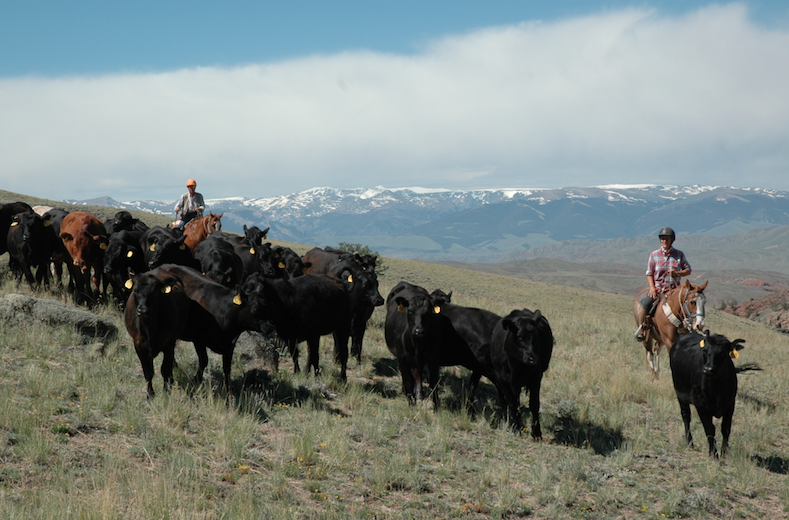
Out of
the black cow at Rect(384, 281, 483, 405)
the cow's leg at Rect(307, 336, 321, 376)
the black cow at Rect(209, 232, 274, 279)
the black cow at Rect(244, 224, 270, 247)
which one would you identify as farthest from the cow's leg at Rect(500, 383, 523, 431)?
the black cow at Rect(244, 224, 270, 247)

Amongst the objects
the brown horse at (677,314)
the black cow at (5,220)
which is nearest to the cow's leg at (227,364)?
the brown horse at (677,314)

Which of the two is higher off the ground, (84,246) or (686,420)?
(84,246)

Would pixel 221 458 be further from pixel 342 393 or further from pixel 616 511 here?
pixel 616 511

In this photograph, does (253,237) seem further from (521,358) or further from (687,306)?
(687,306)

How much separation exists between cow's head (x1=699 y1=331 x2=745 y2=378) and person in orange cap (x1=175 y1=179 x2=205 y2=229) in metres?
13.1

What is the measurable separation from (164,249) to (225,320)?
166 inches

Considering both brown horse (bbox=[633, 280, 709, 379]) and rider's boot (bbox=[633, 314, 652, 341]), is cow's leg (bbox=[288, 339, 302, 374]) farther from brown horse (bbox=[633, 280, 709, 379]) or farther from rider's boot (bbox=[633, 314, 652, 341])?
rider's boot (bbox=[633, 314, 652, 341])

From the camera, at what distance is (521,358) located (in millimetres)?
8219

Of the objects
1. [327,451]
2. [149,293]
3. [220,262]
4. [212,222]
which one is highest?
[212,222]

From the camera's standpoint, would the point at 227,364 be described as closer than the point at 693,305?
Yes

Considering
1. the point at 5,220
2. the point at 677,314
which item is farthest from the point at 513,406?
the point at 5,220

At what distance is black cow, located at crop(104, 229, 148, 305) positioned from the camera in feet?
40.0

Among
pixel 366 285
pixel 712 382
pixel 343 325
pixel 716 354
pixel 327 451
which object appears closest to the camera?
pixel 327 451

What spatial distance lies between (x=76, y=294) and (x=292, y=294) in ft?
21.9
